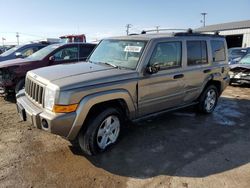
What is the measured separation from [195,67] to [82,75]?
2693mm


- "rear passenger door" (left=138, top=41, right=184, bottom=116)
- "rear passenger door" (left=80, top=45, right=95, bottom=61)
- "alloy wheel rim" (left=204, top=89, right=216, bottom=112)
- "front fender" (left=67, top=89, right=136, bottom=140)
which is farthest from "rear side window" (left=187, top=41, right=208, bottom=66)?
"rear passenger door" (left=80, top=45, right=95, bottom=61)

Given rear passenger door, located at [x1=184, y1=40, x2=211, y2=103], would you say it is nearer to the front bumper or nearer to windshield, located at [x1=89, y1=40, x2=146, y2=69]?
windshield, located at [x1=89, y1=40, x2=146, y2=69]

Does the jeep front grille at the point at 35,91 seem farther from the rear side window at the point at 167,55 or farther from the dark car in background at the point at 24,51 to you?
the dark car in background at the point at 24,51

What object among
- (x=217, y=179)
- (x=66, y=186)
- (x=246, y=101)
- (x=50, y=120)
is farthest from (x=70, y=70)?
(x=246, y=101)

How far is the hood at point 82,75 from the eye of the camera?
366cm

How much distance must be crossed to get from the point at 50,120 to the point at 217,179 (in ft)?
7.95

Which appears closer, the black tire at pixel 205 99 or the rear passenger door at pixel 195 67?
the rear passenger door at pixel 195 67

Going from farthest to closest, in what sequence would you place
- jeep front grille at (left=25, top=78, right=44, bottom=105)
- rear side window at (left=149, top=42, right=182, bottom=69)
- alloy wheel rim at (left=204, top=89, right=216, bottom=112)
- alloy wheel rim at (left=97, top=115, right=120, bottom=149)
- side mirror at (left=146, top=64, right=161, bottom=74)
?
alloy wheel rim at (left=204, top=89, right=216, bottom=112) → rear side window at (left=149, top=42, right=182, bottom=69) → side mirror at (left=146, top=64, right=161, bottom=74) → alloy wheel rim at (left=97, top=115, right=120, bottom=149) → jeep front grille at (left=25, top=78, right=44, bottom=105)

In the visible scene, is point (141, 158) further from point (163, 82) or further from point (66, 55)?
point (66, 55)

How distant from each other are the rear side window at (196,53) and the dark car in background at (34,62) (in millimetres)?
4257

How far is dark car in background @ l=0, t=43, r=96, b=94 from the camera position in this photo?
7.08 meters

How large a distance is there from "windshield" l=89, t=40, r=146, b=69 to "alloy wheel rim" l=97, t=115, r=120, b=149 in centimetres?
99

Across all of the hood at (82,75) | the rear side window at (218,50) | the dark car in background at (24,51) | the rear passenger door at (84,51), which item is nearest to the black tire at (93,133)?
the hood at (82,75)

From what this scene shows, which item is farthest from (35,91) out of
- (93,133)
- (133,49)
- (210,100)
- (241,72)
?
(241,72)
